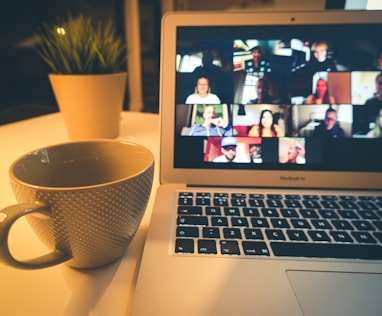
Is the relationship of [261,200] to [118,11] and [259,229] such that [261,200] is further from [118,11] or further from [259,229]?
[118,11]

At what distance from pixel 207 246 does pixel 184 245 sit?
23 millimetres

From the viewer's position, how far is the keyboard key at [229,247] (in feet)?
0.89

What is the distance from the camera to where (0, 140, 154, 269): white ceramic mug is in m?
0.20

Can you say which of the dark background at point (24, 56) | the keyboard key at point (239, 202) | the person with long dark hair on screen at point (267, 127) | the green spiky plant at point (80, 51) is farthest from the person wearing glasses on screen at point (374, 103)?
the dark background at point (24, 56)

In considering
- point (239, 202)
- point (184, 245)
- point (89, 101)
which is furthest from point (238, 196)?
point (89, 101)

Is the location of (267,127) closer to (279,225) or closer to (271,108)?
(271,108)

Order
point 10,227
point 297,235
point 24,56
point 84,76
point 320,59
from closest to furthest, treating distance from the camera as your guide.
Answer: point 10,227, point 297,235, point 320,59, point 84,76, point 24,56

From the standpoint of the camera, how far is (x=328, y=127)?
42 centimetres

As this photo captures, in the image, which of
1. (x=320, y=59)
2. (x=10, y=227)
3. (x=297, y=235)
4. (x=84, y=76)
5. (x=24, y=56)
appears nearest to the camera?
(x=10, y=227)

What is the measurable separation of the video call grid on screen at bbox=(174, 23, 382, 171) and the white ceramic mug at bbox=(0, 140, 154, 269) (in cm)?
16

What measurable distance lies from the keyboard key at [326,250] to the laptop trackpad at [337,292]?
0.02 m

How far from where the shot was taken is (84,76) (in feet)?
1.69

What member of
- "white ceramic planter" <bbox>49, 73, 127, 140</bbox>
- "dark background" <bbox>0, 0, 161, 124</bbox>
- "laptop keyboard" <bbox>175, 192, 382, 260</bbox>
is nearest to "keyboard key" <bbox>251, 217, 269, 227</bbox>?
"laptop keyboard" <bbox>175, 192, 382, 260</bbox>

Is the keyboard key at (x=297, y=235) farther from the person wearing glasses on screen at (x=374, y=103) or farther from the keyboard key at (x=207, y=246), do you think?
the person wearing glasses on screen at (x=374, y=103)
